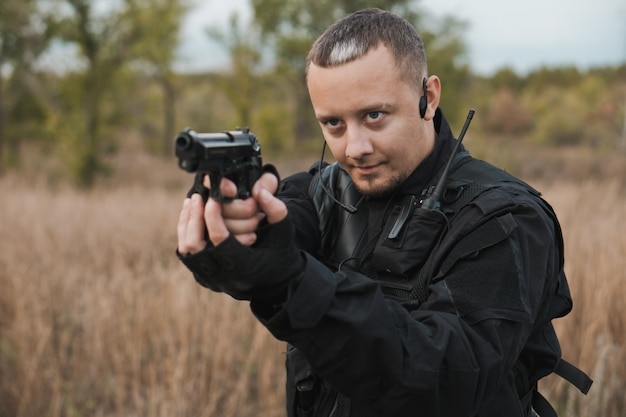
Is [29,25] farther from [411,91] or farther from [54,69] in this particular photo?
[411,91]

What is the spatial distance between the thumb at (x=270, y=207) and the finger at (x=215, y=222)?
0.26 feet

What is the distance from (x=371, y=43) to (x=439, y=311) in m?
0.66

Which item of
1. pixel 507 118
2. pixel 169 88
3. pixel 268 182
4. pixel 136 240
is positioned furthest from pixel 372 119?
pixel 507 118

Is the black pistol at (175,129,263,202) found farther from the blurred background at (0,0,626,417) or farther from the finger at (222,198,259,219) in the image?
the blurred background at (0,0,626,417)

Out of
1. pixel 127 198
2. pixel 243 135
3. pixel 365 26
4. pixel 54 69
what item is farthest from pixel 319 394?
pixel 54 69

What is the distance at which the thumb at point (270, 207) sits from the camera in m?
1.02

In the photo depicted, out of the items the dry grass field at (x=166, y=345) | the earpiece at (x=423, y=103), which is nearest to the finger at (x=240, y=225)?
the earpiece at (x=423, y=103)

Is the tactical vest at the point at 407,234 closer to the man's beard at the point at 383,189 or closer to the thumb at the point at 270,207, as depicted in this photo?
the man's beard at the point at 383,189

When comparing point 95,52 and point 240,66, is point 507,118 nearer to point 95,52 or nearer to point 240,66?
point 240,66

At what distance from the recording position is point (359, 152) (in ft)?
4.50

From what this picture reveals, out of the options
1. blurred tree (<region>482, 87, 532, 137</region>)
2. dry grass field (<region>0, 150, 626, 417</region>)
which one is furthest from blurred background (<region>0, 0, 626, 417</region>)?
blurred tree (<region>482, 87, 532, 137</region>)

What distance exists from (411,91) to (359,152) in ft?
0.69

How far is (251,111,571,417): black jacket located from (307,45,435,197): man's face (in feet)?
0.22

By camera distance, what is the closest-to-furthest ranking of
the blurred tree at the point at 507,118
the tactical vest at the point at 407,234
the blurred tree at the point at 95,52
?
the tactical vest at the point at 407,234 < the blurred tree at the point at 95,52 < the blurred tree at the point at 507,118
